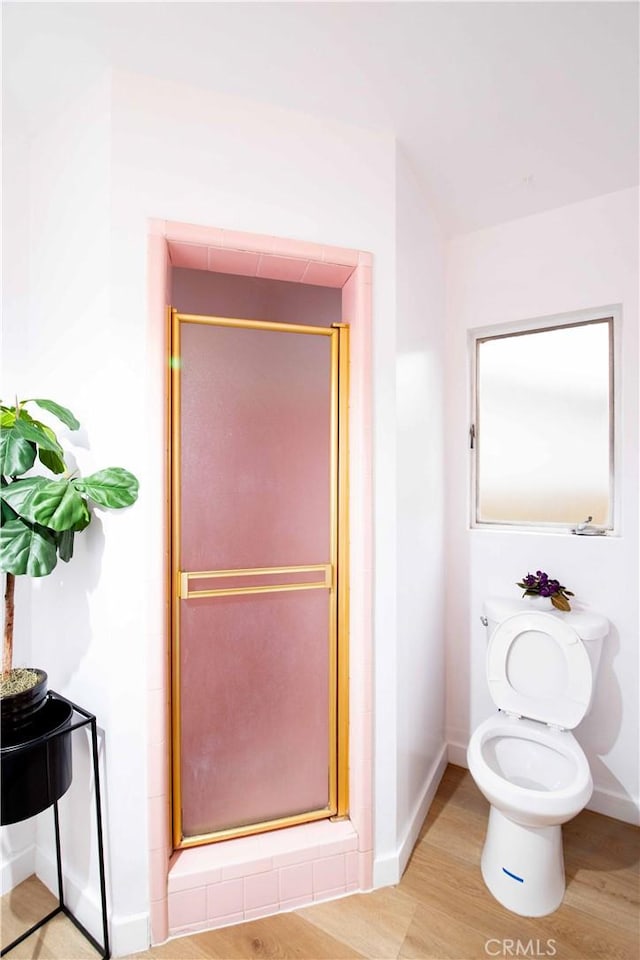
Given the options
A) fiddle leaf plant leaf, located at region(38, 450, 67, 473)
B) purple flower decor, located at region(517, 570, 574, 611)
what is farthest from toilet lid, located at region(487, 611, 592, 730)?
fiddle leaf plant leaf, located at region(38, 450, 67, 473)

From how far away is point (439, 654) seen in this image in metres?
2.31

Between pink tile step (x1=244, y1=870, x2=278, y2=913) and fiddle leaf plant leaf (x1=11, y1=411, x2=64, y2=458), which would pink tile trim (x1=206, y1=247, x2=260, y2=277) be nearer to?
fiddle leaf plant leaf (x1=11, y1=411, x2=64, y2=458)

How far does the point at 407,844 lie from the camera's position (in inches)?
69.6

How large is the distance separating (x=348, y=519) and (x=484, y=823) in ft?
4.71

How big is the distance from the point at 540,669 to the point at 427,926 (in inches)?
37.0

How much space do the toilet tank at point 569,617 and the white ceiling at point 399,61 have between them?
1810 mm

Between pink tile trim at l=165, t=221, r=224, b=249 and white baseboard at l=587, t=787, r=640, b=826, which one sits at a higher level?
pink tile trim at l=165, t=221, r=224, b=249

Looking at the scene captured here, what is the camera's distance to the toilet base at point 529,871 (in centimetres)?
157

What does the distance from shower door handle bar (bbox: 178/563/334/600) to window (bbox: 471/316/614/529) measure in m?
1.04

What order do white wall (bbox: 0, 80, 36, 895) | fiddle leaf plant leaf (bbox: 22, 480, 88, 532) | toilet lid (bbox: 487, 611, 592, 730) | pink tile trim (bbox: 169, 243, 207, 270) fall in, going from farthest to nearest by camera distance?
1. toilet lid (bbox: 487, 611, 592, 730)
2. white wall (bbox: 0, 80, 36, 895)
3. pink tile trim (bbox: 169, 243, 207, 270)
4. fiddle leaf plant leaf (bbox: 22, 480, 88, 532)

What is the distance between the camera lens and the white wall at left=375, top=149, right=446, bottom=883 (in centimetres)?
170

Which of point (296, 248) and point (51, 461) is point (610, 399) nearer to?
point (296, 248)

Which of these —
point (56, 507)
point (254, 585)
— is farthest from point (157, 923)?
point (56, 507)

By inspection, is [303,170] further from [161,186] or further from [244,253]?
[161,186]
